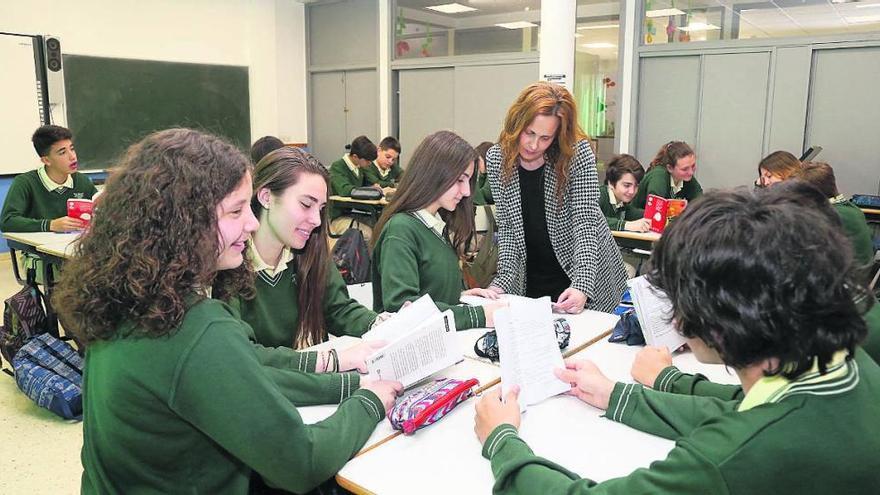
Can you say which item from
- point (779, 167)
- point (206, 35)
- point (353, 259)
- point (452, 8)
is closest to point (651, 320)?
point (353, 259)

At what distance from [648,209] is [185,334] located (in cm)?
386

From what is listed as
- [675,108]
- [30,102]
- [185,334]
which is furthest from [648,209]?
[30,102]

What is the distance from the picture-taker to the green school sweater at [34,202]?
399 centimetres

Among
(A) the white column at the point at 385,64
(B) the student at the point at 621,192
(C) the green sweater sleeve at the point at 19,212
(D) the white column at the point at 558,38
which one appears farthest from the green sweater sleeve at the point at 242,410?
(A) the white column at the point at 385,64

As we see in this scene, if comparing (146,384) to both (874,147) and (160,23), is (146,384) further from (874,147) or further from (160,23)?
(160,23)

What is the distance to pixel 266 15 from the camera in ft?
27.3

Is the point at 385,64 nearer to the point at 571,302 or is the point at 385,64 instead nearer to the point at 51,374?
the point at 51,374

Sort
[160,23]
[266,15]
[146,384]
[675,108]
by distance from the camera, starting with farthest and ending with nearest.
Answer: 1. [266,15]
2. [160,23]
3. [675,108]
4. [146,384]

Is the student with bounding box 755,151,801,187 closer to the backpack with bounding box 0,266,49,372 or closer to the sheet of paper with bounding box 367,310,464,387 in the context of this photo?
the sheet of paper with bounding box 367,310,464,387

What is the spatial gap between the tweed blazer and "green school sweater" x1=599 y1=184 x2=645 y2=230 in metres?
1.72

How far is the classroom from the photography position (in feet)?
2.83

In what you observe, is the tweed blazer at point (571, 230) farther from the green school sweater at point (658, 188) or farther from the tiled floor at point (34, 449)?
the green school sweater at point (658, 188)

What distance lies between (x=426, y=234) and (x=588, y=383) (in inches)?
33.9

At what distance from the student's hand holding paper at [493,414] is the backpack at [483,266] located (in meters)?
2.12
